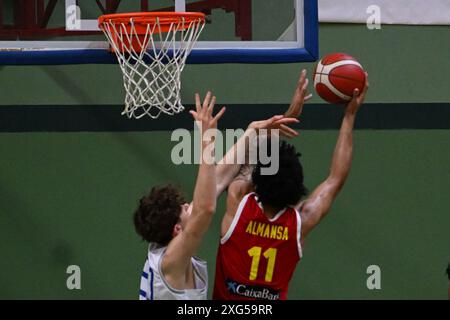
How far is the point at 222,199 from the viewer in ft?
22.3

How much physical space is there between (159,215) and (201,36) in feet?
6.42

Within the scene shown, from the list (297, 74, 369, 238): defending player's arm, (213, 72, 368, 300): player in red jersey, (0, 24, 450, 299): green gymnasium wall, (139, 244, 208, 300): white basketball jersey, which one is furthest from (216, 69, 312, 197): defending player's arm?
(0, 24, 450, 299): green gymnasium wall

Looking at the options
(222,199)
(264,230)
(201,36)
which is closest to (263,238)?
(264,230)

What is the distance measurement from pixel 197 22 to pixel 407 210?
7.26 ft

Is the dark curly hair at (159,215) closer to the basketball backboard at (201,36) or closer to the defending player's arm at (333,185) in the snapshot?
the defending player's arm at (333,185)

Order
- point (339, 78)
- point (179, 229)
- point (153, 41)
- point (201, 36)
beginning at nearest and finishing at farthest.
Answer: point (179, 229)
point (339, 78)
point (153, 41)
point (201, 36)

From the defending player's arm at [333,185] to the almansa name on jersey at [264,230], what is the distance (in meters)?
0.17

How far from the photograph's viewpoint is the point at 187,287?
4148 mm

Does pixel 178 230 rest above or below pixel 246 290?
above

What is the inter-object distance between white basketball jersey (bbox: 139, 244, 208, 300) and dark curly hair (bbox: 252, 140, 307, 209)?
48cm

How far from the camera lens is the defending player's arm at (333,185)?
4613 mm

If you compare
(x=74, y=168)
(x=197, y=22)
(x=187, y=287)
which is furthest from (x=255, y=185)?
(x=74, y=168)

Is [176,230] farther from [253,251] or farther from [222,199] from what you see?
[222,199]

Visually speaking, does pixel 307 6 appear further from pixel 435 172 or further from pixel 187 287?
pixel 187 287
